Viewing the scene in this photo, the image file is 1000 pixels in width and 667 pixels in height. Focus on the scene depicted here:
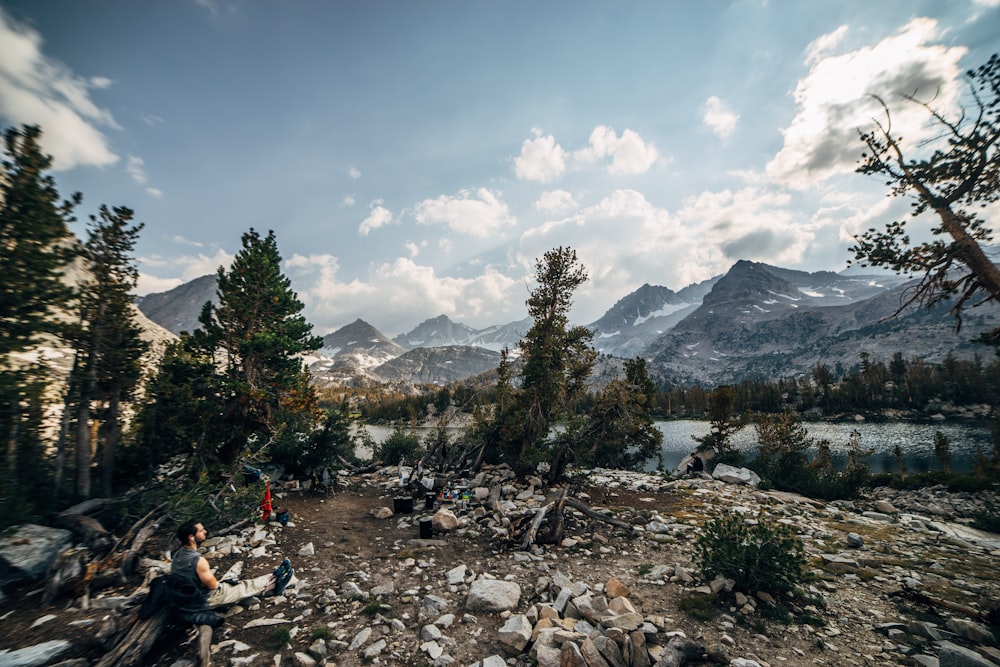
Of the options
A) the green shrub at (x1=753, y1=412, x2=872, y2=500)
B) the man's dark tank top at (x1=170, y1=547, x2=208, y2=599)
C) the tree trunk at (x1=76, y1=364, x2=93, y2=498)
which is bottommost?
the green shrub at (x1=753, y1=412, x2=872, y2=500)

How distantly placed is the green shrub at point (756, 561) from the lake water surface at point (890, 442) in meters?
23.0

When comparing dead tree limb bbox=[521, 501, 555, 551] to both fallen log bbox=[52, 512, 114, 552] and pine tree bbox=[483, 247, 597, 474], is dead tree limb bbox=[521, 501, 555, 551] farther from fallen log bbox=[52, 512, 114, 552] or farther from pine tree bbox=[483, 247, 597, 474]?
fallen log bbox=[52, 512, 114, 552]

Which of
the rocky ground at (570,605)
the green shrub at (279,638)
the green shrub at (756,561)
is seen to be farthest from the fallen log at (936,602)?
the green shrub at (279,638)

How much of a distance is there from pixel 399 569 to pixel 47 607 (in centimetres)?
720

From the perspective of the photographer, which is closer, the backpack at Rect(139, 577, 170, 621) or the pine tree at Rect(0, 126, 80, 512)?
the backpack at Rect(139, 577, 170, 621)

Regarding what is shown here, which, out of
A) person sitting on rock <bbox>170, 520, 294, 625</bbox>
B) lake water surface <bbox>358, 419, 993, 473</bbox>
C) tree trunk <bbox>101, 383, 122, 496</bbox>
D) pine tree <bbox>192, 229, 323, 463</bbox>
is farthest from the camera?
lake water surface <bbox>358, 419, 993, 473</bbox>

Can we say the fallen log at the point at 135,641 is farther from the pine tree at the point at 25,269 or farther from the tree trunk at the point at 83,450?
the tree trunk at the point at 83,450

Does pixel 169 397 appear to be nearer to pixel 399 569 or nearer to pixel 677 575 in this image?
pixel 399 569

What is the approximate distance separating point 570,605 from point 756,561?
13.6 feet

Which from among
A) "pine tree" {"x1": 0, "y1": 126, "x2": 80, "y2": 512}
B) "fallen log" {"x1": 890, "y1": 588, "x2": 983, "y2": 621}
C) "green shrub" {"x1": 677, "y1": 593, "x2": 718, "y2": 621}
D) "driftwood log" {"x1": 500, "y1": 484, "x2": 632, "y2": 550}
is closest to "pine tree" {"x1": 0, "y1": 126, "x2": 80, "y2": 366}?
"pine tree" {"x1": 0, "y1": 126, "x2": 80, "y2": 512}

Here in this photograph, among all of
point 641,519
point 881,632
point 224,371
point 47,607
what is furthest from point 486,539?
point 224,371

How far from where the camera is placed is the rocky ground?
627 cm

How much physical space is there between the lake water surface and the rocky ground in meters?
19.1

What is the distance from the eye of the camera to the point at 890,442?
5612 cm
